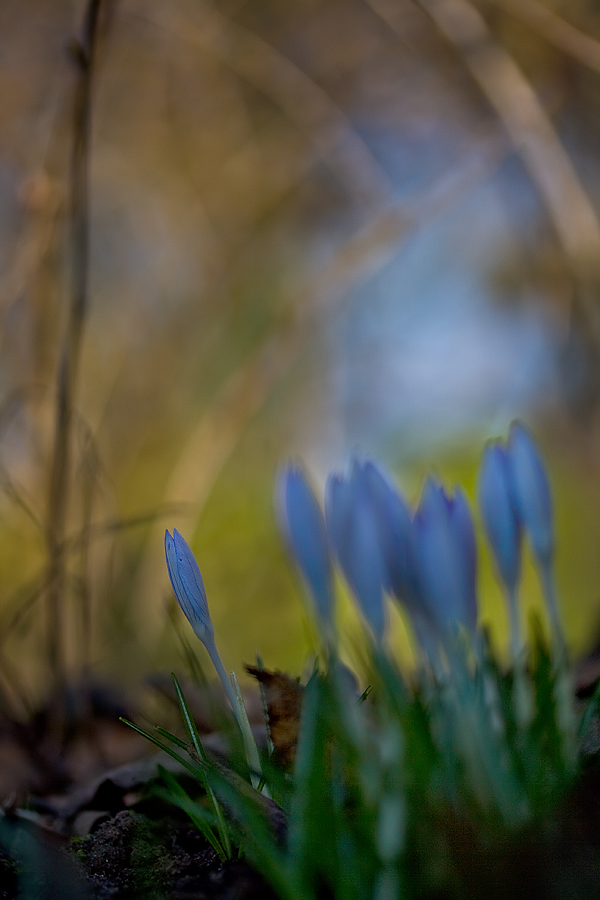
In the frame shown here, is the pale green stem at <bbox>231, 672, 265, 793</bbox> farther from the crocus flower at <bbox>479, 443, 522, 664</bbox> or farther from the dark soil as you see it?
the crocus flower at <bbox>479, 443, 522, 664</bbox>

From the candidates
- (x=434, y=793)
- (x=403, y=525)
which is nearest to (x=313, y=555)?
(x=403, y=525)

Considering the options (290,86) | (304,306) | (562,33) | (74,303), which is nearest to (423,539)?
(74,303)

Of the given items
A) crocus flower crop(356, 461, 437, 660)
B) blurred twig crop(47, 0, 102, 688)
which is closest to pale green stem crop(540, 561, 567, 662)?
crocus flower crop(356, 461, 437, 660)

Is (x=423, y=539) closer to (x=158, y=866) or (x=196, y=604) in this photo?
(x=196, y=604)

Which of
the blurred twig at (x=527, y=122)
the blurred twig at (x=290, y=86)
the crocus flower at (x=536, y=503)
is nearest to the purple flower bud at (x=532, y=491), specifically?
the crocus flower at (x=536, y=503)

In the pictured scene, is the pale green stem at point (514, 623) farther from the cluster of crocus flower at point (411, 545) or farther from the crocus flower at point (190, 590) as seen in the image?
the crocus flower at point (190, 590)

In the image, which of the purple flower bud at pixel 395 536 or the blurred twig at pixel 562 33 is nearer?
the purple flower bud at pixel 395 536
